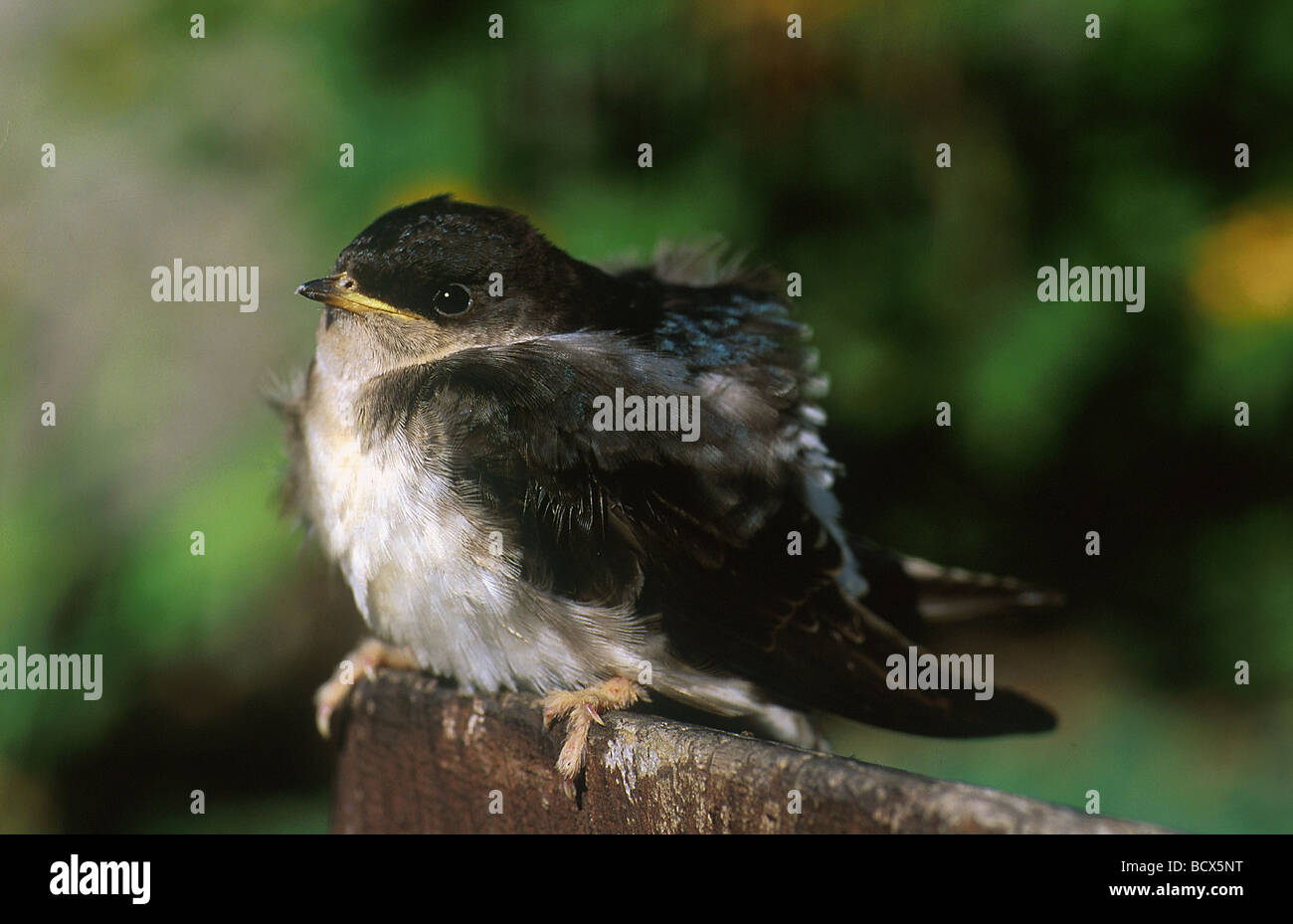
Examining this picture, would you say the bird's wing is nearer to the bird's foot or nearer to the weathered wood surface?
the bird's foot

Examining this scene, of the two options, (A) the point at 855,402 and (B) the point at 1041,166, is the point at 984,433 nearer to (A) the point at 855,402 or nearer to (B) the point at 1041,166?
(A) the point at 855,402

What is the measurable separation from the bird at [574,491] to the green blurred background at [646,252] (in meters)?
0.81

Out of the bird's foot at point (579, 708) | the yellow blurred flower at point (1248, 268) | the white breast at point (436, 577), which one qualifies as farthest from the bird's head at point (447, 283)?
the yellow blurred flower at point (1248, 268)

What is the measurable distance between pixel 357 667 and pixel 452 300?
0.65 metres

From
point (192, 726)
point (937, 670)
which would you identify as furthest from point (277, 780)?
point (937, 670)

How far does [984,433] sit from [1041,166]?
2.29 feet

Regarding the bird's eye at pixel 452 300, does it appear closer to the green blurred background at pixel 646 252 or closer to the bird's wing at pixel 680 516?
the bird's wing at pixel 680 516

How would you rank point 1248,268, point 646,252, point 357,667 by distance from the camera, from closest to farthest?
1. point 357,667
2. point 646,252
3. point 1248,268

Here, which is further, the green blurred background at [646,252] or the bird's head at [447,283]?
the green blurred background at [646,252]

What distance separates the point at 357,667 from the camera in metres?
1.71

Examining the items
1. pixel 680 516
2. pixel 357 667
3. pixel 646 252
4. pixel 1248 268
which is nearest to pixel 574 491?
pixel 680 516

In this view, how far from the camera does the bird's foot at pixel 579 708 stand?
49.4 inches

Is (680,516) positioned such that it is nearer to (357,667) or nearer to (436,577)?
(436,577)

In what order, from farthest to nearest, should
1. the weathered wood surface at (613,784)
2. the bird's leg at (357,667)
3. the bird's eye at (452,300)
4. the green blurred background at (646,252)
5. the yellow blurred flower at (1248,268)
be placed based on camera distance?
the yellow blurred flower at (1248,268), the green blurred background at (646,252), the bird's leg at (357,667), the bird's eye at (452,300), the weathered wood surface at (613,784)
